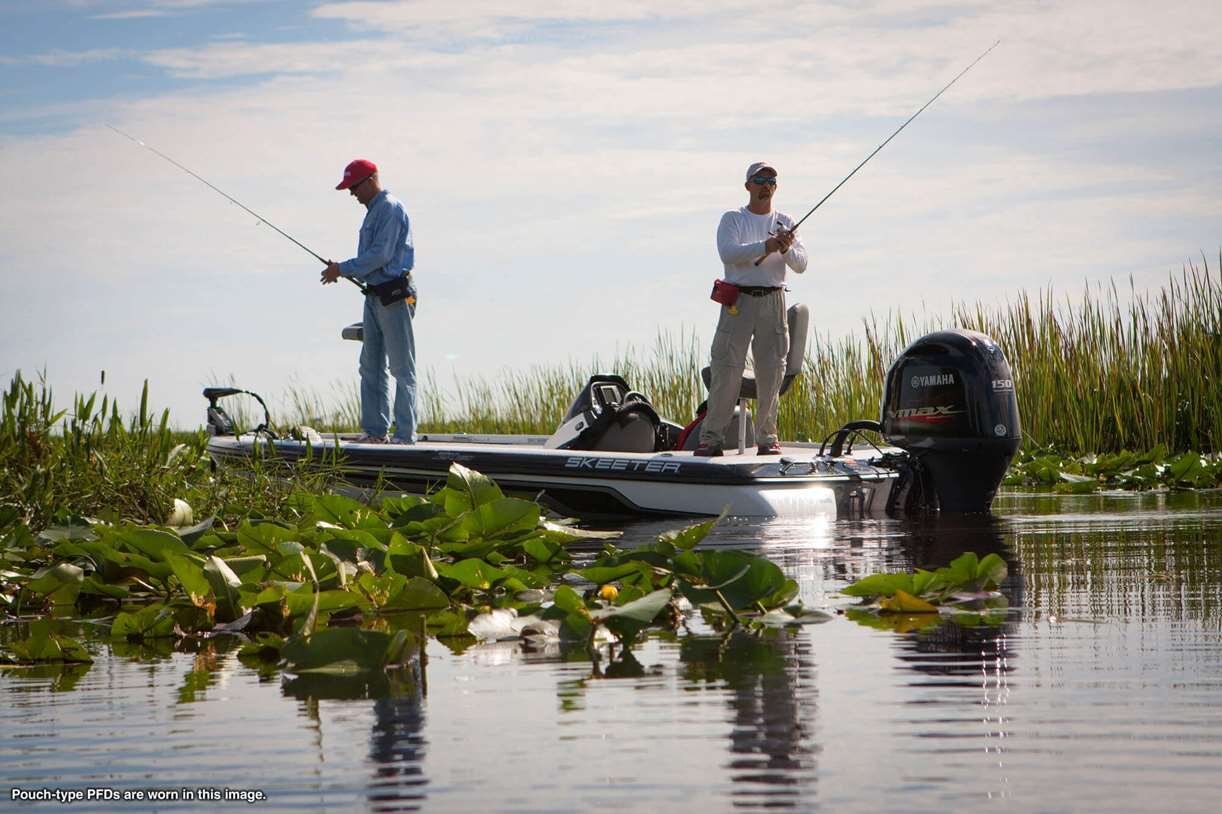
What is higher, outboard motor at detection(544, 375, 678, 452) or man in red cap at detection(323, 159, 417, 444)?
man in red cap at detection(323, 159, 417, 444)

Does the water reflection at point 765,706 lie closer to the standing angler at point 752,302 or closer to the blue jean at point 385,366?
the standing angler at point 752,302

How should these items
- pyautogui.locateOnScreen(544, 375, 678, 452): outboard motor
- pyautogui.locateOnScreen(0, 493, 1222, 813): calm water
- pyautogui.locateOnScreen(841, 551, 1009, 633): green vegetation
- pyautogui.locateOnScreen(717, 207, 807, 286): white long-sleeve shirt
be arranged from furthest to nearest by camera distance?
pyautogui.locateOnScreen(544, 375, 678, 452): outboard motor, pyautogui.locateOnScreen(717, 207, 807, 286): white long-sleeve shirt, pyautogui.locateOnScreen(841, 551, 1009, 633): green vegetation, pyautogui.locateOnScreen(0, 493, 1222, 813): calm water

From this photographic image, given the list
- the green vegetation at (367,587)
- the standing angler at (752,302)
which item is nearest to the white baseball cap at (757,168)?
the standing angler at (752,302)

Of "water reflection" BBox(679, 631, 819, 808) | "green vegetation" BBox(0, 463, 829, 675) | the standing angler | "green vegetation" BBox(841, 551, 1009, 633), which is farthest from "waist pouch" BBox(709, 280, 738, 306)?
"water reflection" BBox(679, 631, 819, 808)

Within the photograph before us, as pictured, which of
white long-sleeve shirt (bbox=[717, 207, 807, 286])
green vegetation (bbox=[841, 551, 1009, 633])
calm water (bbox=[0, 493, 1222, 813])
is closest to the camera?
calm water (bbox=[0, 493, 1222, 813])

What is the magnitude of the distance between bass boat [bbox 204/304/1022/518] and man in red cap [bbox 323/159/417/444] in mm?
788

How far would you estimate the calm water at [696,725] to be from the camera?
7.71ft

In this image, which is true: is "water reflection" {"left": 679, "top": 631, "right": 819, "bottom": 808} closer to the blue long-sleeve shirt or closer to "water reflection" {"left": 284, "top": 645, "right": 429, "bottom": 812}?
"water reflection" {"left": 284, "top": 645, "right": 429, "bottom": 812}

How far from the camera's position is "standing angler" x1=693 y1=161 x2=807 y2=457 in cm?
962

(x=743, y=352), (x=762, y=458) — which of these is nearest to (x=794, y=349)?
(x=743, y=352)

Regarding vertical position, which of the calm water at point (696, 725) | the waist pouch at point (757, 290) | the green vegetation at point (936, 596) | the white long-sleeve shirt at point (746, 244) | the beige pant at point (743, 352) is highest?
the white long-sleeve shirt at point (746, 244)

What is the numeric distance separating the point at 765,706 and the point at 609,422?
7.38 metres

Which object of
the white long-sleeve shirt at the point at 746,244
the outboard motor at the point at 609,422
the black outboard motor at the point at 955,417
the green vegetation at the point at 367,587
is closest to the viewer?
the green vegetation at the point at 367,587

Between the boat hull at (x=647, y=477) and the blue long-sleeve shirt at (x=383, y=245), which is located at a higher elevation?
the blue long-sleeve shirt at (x=383, y=245)
